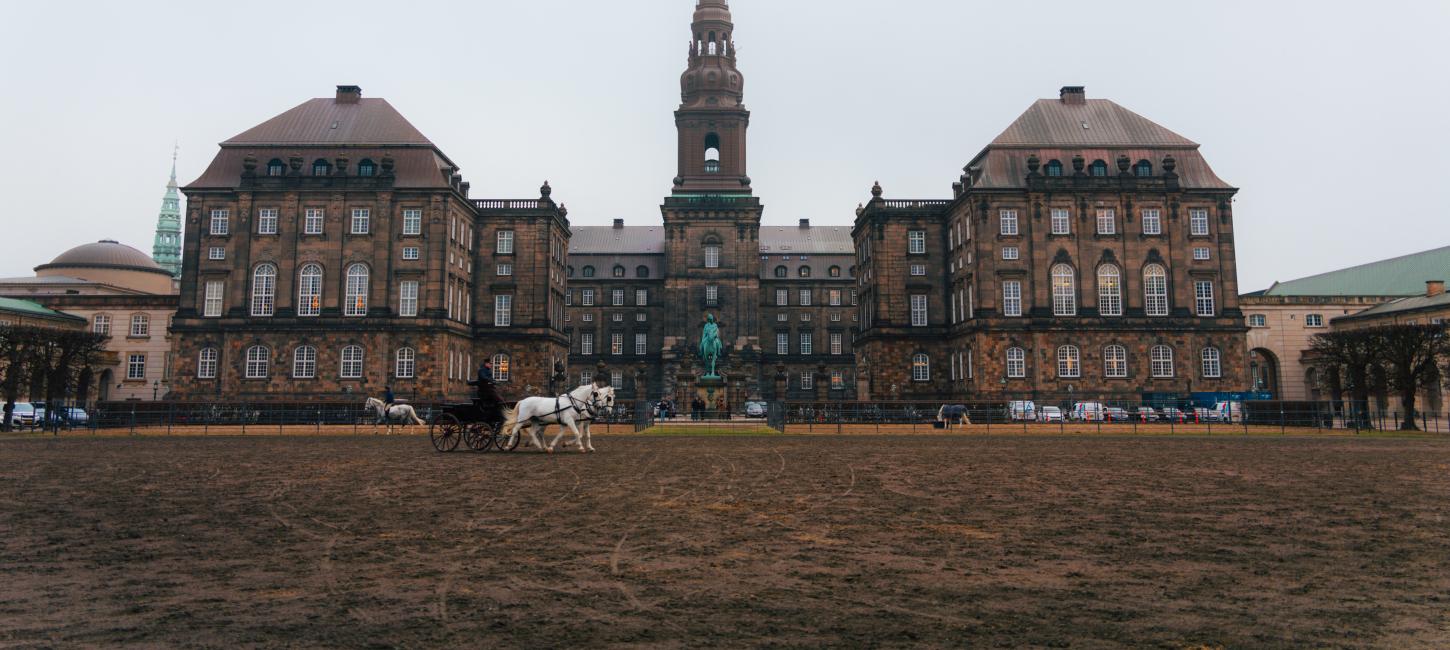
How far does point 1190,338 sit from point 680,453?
161 feet

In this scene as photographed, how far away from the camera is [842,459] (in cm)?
2261

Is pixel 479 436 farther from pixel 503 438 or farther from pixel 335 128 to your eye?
pixel 335 128

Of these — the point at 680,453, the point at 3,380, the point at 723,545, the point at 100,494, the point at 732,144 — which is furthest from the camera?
the point at 732,144

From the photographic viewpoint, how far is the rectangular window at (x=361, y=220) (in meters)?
61.9

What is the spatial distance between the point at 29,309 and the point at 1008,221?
75.2 metres

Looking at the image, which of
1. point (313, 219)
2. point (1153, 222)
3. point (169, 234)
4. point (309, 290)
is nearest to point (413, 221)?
point (313, 219)

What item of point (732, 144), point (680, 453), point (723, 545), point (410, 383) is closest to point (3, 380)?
point (410, 383)

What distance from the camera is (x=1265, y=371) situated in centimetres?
8225

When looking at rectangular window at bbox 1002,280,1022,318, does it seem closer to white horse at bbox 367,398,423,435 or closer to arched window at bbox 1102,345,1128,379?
arched window at bbox 1102,345,1128,379

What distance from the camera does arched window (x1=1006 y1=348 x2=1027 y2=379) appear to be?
6066 centimetres

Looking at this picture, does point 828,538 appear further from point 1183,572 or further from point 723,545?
point 1183,572

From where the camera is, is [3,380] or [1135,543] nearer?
[1135,543]

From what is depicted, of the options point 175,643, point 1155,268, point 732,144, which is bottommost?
point 175,643

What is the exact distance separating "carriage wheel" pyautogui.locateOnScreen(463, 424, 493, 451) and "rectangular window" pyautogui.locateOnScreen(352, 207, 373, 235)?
41.7 metres
